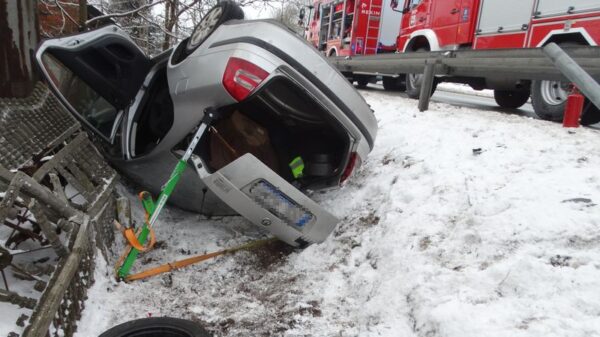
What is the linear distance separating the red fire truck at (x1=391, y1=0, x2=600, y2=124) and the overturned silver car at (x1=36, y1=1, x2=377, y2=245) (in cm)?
339

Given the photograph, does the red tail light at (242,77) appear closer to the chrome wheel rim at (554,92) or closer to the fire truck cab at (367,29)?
the chrome wheel rim at (554,92)

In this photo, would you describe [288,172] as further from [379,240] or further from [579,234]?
[579,234]

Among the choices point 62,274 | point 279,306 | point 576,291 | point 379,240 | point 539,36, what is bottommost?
point 279,306

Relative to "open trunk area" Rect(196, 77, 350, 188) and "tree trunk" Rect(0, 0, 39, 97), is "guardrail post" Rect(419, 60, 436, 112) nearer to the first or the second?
"open trunk area" Rect(196, 77, 350, 188)

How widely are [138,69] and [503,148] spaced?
3.27 m

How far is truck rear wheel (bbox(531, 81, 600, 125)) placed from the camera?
196 inches

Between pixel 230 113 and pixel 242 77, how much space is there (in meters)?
0.79

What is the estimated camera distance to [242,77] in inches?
102

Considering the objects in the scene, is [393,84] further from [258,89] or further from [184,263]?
[184,263]

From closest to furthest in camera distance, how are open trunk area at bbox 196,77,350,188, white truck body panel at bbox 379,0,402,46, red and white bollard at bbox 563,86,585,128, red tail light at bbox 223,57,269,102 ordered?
1. red tail light at bbox 223,57,269,102
2. open trunk area at bbox 196,77,350,188
3. red and white bollard at bbox 563,86,585,128
4. white truck body panel at bbox 379,0,402,46

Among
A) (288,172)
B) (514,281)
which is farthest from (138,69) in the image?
(514,281)

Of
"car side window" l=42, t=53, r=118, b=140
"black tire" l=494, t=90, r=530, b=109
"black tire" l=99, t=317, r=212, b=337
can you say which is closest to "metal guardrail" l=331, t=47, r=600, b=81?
"black tire" l=494, t=90, r=530, b=109

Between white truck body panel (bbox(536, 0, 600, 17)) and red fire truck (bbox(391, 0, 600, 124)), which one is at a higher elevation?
white truck body panel (bbox(536, 0, 600, 17))

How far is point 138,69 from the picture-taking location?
12.4 ft
